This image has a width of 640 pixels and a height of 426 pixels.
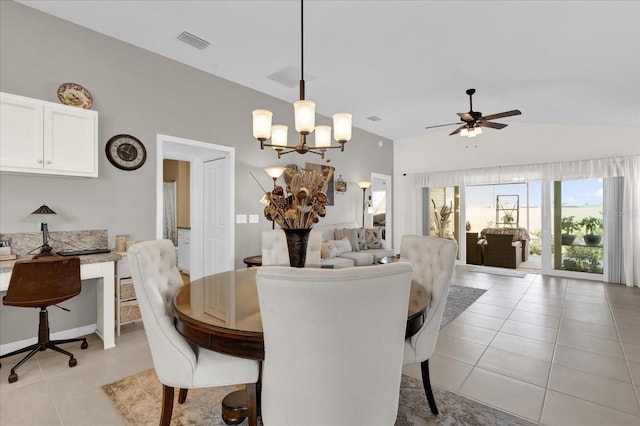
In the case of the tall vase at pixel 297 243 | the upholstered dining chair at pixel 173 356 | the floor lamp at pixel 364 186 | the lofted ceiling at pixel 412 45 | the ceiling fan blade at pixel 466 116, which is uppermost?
the lofted ceiling at pixel 412 45

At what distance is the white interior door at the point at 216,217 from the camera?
4.32 meters

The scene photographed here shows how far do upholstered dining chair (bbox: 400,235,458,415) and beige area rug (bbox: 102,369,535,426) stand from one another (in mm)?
121

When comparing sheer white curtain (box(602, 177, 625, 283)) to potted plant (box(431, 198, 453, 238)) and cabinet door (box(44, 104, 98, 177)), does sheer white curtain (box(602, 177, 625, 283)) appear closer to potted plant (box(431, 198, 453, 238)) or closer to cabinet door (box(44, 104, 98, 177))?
potted plant (box(431, 198, 453, 238))

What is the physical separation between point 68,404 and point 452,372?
270 cm

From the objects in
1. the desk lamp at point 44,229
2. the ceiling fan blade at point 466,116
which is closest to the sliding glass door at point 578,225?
the ceiling fan blade at point 466,116

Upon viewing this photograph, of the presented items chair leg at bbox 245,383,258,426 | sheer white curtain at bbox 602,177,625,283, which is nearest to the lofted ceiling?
sheer white curtain at bbox 602,177,625,283

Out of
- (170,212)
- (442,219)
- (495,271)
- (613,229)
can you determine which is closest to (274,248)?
(170,212)

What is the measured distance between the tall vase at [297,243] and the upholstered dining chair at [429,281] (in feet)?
2.49

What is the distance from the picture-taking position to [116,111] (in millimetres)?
3203

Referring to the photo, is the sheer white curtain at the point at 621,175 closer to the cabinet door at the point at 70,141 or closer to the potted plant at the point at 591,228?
the potted plant at the point at 591,228

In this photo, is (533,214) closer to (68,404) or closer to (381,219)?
(381,219)

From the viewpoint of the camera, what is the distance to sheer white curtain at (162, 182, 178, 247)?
264 inches

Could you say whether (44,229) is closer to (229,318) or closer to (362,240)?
(229,318)

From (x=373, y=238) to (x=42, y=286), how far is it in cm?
469
